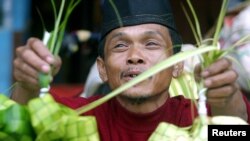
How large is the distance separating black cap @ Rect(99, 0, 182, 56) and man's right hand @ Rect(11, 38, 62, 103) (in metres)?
0.29

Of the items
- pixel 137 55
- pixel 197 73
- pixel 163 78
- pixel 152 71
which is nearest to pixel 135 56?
pixel 137 55

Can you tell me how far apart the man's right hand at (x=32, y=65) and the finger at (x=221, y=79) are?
37 cm

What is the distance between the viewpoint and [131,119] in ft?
5.93

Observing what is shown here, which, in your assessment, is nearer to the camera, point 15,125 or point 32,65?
point 15,125

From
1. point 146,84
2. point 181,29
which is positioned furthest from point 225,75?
point 181,29

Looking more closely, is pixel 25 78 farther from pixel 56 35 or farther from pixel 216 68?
pixel 216 68

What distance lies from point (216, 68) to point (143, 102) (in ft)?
1.17

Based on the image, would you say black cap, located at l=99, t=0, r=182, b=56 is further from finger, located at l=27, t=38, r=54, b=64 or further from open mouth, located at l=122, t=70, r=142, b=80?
finger, located at l=27, t=38, r=54, b=64

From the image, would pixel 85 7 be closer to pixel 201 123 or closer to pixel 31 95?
pixel 31 95

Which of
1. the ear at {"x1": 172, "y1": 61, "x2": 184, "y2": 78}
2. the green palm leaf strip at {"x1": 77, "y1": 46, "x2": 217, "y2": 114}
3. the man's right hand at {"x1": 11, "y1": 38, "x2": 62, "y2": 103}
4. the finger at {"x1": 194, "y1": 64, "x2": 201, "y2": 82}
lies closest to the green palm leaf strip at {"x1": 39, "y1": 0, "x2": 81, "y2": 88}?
the man's right hand at {"x1": 11, "y1": 38, "x2": 62, "y2": 103}

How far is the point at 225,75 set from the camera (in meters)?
1.47

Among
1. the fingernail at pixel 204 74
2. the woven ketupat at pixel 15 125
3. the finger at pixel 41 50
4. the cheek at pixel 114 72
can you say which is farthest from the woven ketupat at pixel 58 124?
the cheek at pixel 114 72

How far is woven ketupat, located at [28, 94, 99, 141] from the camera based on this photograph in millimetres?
1352

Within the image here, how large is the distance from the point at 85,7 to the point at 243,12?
6.10 ft
